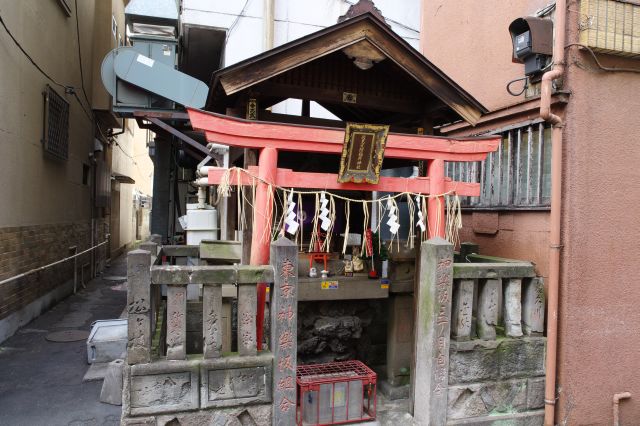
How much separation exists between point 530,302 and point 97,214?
1752 cm

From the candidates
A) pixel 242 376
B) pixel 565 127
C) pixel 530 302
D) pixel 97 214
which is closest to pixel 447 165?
pixel 565 127

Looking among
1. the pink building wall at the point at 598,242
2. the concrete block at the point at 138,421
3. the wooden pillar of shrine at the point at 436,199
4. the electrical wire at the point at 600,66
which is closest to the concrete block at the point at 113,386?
the concrete block at the point at 138,421

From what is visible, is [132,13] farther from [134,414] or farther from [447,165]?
[134,414]

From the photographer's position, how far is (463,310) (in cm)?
598

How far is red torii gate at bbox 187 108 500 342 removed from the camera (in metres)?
5.35

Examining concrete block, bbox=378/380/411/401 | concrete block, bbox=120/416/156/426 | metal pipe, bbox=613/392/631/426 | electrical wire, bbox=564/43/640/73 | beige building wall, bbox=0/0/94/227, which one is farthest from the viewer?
beige building wall, bbox=0/0/94/227

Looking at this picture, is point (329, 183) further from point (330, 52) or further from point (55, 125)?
point (55, 125)

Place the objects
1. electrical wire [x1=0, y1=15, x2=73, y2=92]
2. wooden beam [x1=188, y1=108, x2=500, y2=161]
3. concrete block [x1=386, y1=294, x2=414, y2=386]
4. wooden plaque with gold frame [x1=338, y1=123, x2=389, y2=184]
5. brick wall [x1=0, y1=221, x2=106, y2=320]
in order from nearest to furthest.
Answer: wooden beam [x1=188, y1=108, x2=500, y2=161] → wooden plaque with gold frame [x1=338, y1=123, x2=389, y2=184] → concrete block [x1=386, y1=294, x2=414, y2=386] → electrical wire [x1=0, y1=15, x2=73, y2=92] → brick wall [x1=0, y1=221, x2=106, y2=320]

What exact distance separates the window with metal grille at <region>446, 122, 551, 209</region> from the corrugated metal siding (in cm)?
138

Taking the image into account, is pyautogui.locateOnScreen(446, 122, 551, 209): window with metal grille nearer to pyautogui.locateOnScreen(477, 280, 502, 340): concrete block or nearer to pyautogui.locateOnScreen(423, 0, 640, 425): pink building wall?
pyautogui.locateOnScreen(423, 0, 640, 425): pink building wall

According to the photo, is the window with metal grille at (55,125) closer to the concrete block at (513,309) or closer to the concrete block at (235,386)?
the concrete block at (235,386)

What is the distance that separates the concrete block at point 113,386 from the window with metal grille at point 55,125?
7746 millimetres

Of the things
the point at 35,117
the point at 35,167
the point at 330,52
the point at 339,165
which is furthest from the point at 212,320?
the point at 35,117

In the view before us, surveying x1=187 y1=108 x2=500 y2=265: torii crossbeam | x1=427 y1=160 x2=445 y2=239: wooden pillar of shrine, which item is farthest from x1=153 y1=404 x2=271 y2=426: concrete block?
x1=427 y1=160 x2=445 y2=239: wooden pillar of shrine
